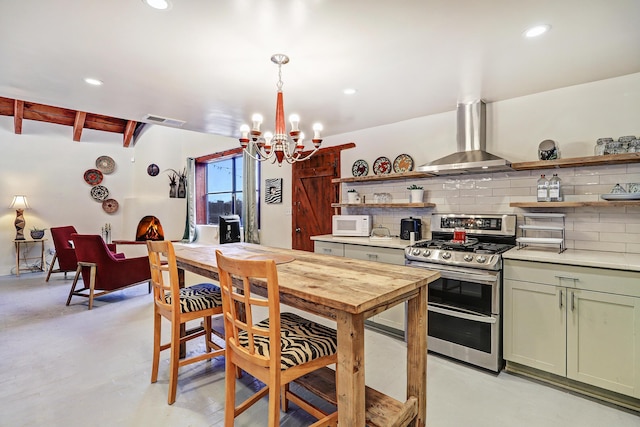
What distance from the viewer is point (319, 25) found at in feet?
6.04

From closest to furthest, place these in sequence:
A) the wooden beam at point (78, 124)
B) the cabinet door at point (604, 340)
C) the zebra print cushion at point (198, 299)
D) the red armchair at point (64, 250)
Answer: the cabinet door at point (604, 340) < the zebra print cushion at point (198, 299) < the red armchair at point (64, 250) < the wooden beam at point (78, 124)

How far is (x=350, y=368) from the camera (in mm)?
1293

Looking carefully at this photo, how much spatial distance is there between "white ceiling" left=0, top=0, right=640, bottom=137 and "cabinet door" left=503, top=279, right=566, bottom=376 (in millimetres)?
1667

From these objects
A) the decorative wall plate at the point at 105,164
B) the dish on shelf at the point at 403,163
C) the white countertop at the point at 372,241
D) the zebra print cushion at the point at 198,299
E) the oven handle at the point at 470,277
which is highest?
the decorative wall plate at the point at 105,164

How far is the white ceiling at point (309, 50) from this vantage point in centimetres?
170

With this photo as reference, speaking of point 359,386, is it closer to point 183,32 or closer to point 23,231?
point 183,32

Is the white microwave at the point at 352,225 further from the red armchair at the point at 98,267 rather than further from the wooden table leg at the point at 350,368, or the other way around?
the red armchair at the point at 98,267

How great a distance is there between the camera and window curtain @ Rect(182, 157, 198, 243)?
6.75 meters

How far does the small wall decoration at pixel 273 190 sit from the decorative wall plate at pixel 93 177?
4.28 m

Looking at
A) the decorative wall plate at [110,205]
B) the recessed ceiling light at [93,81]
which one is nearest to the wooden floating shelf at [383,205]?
the recessed ceiling light at [93,81]

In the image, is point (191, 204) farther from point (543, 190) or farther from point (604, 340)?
point (604, 340)

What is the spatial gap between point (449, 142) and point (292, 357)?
289 cm

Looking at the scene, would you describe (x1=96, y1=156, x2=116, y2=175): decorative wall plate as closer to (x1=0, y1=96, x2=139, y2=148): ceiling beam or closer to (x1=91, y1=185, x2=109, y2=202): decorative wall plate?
(x1=91, y1=185, x2=109, y2=202): decorative wall plate

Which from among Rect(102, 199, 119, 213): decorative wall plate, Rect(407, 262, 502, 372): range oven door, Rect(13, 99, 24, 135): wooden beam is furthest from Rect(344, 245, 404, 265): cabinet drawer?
Rect(13, 99, 24, 135): wooden beam
